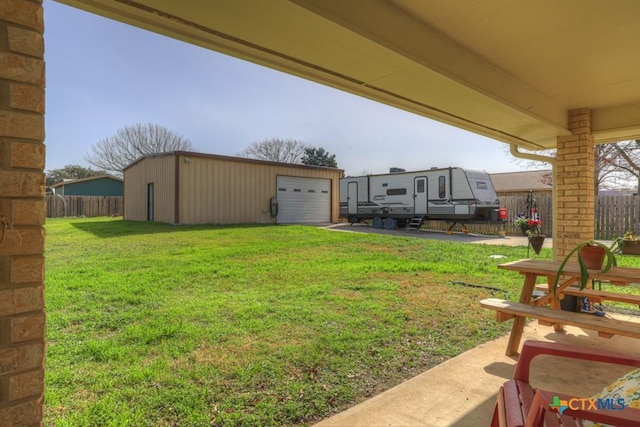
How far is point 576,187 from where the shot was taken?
4.50 meters

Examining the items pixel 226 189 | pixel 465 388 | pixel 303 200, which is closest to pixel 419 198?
pixel 303 200

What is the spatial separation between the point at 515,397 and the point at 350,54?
2.06 meters

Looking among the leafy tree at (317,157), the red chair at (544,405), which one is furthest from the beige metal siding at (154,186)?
the leafy tree at (317,157)

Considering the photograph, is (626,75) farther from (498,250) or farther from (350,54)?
(498,250)

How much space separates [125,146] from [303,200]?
914 inches

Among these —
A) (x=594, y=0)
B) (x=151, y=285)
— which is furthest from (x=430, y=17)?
(x=151, y=285)

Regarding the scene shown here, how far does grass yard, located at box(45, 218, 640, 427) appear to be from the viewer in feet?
7.32

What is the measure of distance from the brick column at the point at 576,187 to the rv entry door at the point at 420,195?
9755 mm

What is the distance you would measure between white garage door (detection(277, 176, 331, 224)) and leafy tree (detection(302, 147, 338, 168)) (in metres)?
18.3

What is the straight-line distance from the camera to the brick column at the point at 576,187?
446 centimetres

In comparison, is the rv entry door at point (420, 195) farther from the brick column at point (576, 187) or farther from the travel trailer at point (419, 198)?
the brick column at point (576, 187)

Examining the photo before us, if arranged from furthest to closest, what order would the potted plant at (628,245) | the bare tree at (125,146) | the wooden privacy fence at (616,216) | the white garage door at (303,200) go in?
the bare tree at (125,146) → the white garage door at (303,200) → the wooden privacy fence at (616,216) → the potted plant at (628,245)

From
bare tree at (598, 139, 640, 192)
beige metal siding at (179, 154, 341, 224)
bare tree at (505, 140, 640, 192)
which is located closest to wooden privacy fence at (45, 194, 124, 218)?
beige metal siding at (179, 154, 341, 224)

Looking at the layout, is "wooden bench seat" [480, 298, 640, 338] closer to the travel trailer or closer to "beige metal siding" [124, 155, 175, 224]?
the travel trailer
